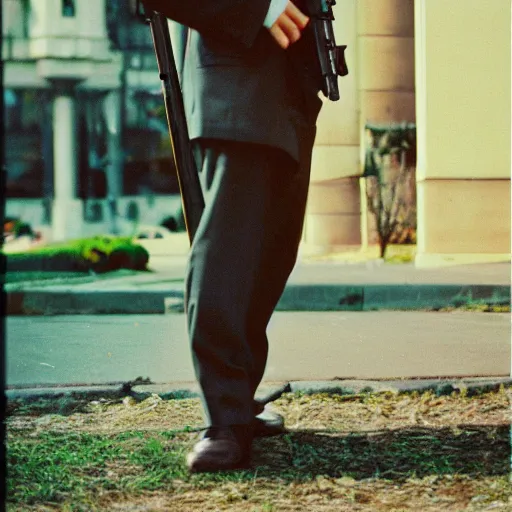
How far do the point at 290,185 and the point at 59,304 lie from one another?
4.19 m

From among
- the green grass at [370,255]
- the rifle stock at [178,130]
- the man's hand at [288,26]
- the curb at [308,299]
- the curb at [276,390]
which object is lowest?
the curb at [276,390]

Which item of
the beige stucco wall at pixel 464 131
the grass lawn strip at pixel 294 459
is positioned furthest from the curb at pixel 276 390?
the beige stucco wall at pixel 464 131

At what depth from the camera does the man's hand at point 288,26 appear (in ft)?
7.56

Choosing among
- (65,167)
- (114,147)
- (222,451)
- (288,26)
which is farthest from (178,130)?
(114,147)

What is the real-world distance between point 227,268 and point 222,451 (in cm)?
43

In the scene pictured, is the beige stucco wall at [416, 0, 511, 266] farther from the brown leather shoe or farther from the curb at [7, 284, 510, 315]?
the brown leather shoe

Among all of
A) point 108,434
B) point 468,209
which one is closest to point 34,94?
point 468,209

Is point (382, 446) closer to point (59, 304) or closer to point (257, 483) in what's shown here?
point (257, 483)

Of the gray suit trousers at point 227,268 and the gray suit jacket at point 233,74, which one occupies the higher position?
the gray suit jacket at point 233,74

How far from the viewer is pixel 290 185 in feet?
8.24

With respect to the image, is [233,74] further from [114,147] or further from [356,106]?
[114,147]

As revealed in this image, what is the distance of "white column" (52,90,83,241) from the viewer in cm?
1541

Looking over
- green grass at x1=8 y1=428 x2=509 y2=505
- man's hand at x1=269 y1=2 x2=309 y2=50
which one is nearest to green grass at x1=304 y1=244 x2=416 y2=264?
green grass at x1=8 y1=428 x2=509 y2=505

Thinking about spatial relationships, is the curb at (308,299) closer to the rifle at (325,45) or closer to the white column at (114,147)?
the rifle at (325,45)
